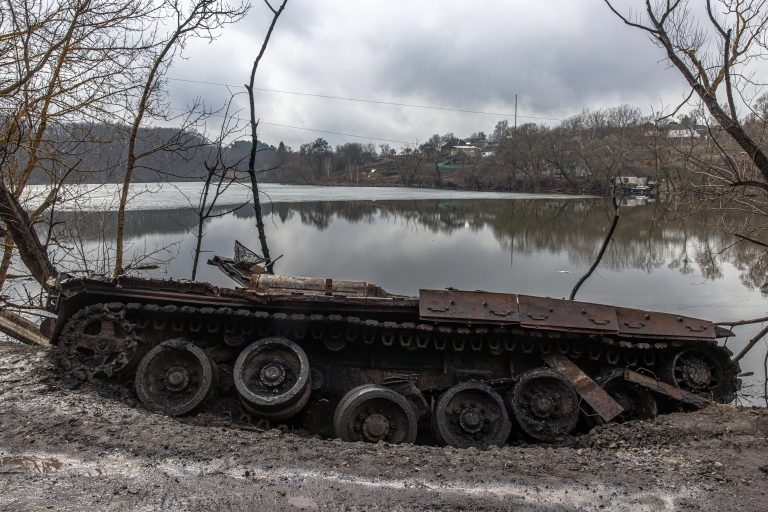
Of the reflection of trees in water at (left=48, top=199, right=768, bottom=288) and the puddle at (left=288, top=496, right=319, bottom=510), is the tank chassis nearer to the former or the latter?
the puddle at (left=288, top=496, right=319, bottom=510)

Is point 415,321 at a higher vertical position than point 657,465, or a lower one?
higher

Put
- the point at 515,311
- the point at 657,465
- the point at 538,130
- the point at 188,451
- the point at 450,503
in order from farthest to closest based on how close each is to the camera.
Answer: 1. the point at 538,130
2. the point at 515,311
3. the point at 657,465
4. the point at 188,451
5. the point at 450,503

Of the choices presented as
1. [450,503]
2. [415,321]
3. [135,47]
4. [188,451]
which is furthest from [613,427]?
[135,47]

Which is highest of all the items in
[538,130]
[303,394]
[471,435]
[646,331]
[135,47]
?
[538,130]

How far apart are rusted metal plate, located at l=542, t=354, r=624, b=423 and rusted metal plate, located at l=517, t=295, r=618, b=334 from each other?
1.46ft

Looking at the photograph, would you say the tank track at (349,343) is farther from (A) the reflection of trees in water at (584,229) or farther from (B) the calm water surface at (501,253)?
(B) the calm water surface at (501,253)

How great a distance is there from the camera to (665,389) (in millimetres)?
6508

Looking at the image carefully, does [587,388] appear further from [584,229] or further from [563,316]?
[584,229]

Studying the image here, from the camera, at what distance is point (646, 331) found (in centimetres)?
661

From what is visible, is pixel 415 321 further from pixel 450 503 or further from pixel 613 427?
pixel 450 503

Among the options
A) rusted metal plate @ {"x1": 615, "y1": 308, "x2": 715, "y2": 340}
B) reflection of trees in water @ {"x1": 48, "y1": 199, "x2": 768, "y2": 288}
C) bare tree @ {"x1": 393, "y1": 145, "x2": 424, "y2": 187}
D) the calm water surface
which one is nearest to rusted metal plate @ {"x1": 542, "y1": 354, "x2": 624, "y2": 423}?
rusted metal plate @ {"x1": 615, "y1": 308, "x2": 715, "y2": 340}

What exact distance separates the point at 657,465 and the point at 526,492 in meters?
1.35

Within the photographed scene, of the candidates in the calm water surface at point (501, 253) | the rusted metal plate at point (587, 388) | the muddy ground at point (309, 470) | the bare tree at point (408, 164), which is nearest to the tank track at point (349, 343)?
the rusted metal plate at point (587, 388)

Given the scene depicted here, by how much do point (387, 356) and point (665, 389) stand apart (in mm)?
3038
